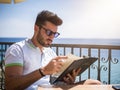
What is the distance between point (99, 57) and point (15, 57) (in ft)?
4.82

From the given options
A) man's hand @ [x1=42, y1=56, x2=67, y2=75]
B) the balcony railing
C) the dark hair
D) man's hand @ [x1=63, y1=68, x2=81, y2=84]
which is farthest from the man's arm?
the balcony railing

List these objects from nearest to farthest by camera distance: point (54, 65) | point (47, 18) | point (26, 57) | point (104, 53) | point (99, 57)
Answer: point (54, 65) < point (26, 57) < point (47, 18) < point (99, 57) < point (104, 53)

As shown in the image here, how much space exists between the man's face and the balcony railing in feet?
3.83

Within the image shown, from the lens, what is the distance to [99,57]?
3297 mm

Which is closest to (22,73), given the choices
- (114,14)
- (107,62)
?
(107,62)

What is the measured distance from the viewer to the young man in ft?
6.50

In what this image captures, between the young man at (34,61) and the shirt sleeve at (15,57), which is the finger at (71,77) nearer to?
the young man at (34,61)

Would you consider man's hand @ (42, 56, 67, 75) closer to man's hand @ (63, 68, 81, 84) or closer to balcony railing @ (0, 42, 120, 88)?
man's hand @ (63, 68, 81, 84)

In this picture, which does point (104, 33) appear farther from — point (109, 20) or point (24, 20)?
point (24, 20)

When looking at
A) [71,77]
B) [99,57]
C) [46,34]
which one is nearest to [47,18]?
[46,34]

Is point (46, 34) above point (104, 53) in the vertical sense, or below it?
above

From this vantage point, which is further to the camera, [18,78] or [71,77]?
[71,77]

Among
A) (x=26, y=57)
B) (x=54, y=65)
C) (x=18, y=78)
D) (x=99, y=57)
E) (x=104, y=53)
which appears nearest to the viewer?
(x=54, y=65)

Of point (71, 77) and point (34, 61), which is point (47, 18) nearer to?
point (34, 61)
